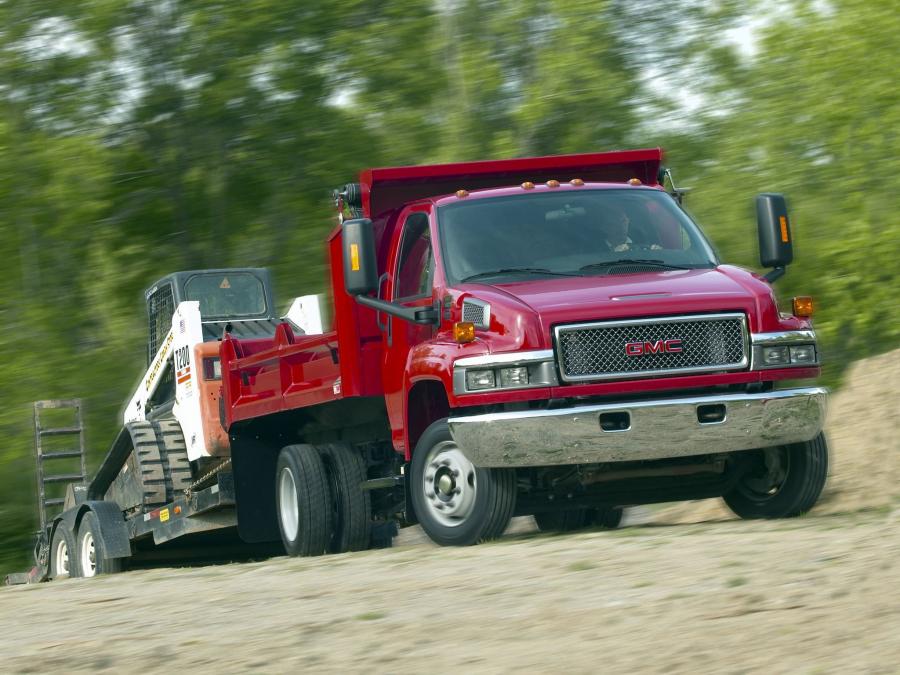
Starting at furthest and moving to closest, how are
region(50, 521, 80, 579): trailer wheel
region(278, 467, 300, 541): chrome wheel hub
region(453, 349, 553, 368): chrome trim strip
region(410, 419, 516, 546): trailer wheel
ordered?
region(50, 521, 80, 579): trailer wheel, region(278, 467, 300, 541): chrome wheel hub, region(410, 419, 516, 546): trailer wheel, region(453, 349, 553, 368): chrome trim strip

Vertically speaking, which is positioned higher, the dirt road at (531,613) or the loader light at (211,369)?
the loader light at (211,369)

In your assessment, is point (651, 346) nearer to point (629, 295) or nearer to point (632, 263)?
point (629, 295)

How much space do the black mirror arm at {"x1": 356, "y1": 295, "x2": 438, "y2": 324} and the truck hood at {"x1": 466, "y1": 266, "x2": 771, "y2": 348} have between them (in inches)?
12.5

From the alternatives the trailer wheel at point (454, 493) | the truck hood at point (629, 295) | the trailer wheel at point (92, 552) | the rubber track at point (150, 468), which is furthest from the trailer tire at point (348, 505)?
the trailer wheel at point (92, 552)

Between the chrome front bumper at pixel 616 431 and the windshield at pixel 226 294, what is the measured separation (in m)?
5.56

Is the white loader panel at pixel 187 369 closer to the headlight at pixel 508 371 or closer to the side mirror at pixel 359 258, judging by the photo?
the side mirror at pixel 359 258

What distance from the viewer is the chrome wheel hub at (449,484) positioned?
945cm

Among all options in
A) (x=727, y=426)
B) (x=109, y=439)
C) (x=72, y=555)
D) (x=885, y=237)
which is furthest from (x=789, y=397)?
(x=885, y=237)

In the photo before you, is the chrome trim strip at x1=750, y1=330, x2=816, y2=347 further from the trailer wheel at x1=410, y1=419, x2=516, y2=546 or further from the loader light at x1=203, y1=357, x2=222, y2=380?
the loader light at x1=203, y1=357, x2=222, y2=380

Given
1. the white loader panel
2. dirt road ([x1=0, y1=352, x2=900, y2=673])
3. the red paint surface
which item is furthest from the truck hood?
the white loader panel

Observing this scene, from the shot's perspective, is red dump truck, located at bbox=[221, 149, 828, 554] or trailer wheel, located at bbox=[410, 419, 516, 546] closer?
red dump truck, located at bbox=[221, 149, 828, 554]

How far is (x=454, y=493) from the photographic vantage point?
31.4 feet

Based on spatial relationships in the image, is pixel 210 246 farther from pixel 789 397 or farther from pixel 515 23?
pixel 789 397

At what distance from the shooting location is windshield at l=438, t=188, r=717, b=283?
1009 cm
